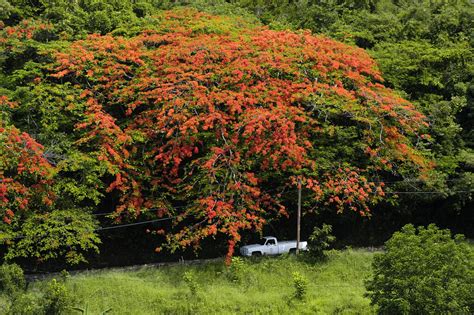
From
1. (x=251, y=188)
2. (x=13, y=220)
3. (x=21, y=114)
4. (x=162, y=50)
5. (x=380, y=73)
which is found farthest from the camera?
(x=380, y=73)

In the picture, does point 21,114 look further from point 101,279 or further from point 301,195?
point 301,195

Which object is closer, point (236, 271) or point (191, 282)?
point (191, 282)

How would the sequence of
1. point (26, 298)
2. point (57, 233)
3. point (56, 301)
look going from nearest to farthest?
point (26, 298) → point (56, 301) → point (57, 233)

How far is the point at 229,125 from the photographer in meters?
18.9

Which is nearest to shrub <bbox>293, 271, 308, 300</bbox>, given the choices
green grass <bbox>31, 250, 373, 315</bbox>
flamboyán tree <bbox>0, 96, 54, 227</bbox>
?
green grass <bbox>31, 250, 373, 315</bbox>

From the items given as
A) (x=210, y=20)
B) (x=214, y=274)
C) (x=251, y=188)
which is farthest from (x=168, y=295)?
(x=210, y=20)

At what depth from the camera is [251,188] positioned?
17969mm

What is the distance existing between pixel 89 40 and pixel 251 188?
27.6 feet

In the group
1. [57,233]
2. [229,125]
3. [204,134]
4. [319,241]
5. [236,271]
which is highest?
[229,125]

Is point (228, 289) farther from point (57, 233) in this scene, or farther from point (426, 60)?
point (426, 60)

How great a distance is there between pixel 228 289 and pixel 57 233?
5119 millimetres

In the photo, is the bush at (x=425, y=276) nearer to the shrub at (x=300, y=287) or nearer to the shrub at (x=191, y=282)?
the shrub at (x=300, y=287)

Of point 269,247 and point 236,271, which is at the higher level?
point 236,271

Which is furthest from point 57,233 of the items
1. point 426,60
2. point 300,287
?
point 426,60
